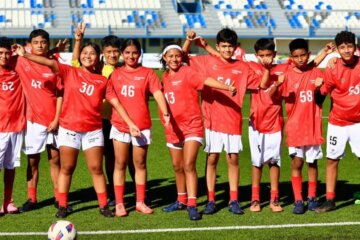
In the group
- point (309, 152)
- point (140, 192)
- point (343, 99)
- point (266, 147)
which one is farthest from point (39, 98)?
point (343, 99)

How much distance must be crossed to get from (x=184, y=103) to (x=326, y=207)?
6.33 ft

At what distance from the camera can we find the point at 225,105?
8.14 metres

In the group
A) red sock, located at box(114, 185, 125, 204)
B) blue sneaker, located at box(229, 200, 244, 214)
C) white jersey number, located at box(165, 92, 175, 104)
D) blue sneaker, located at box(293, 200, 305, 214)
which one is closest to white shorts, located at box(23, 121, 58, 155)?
red sock, located at box(114, 185, 125, 204)

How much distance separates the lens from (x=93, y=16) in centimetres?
4672

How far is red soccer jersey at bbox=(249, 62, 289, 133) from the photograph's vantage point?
829cm

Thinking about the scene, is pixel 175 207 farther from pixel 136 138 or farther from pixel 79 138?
pixel 79 138

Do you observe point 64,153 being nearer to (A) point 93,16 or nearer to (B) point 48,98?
(B) point 48,98

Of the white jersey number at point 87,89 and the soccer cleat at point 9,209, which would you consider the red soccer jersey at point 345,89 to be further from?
the soccer cleat at point 9,209

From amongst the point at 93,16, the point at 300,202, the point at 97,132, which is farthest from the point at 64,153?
the point at 93,16

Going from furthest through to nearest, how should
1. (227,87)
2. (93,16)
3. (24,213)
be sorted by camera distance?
(93,16)
(24,213)
(227,87)

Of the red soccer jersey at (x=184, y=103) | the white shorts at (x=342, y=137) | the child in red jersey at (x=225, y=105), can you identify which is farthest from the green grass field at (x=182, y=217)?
the red soccer jersey at (x=184, y=103)

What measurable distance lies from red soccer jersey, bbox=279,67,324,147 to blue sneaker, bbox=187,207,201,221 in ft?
4.26

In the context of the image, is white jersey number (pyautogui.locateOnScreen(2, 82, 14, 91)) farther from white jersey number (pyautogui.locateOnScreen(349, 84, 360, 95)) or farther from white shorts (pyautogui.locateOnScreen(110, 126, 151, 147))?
white jersey number (pyautogui.locateOnScreen(349, 84, 360, 95))

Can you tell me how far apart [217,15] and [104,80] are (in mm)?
41400
